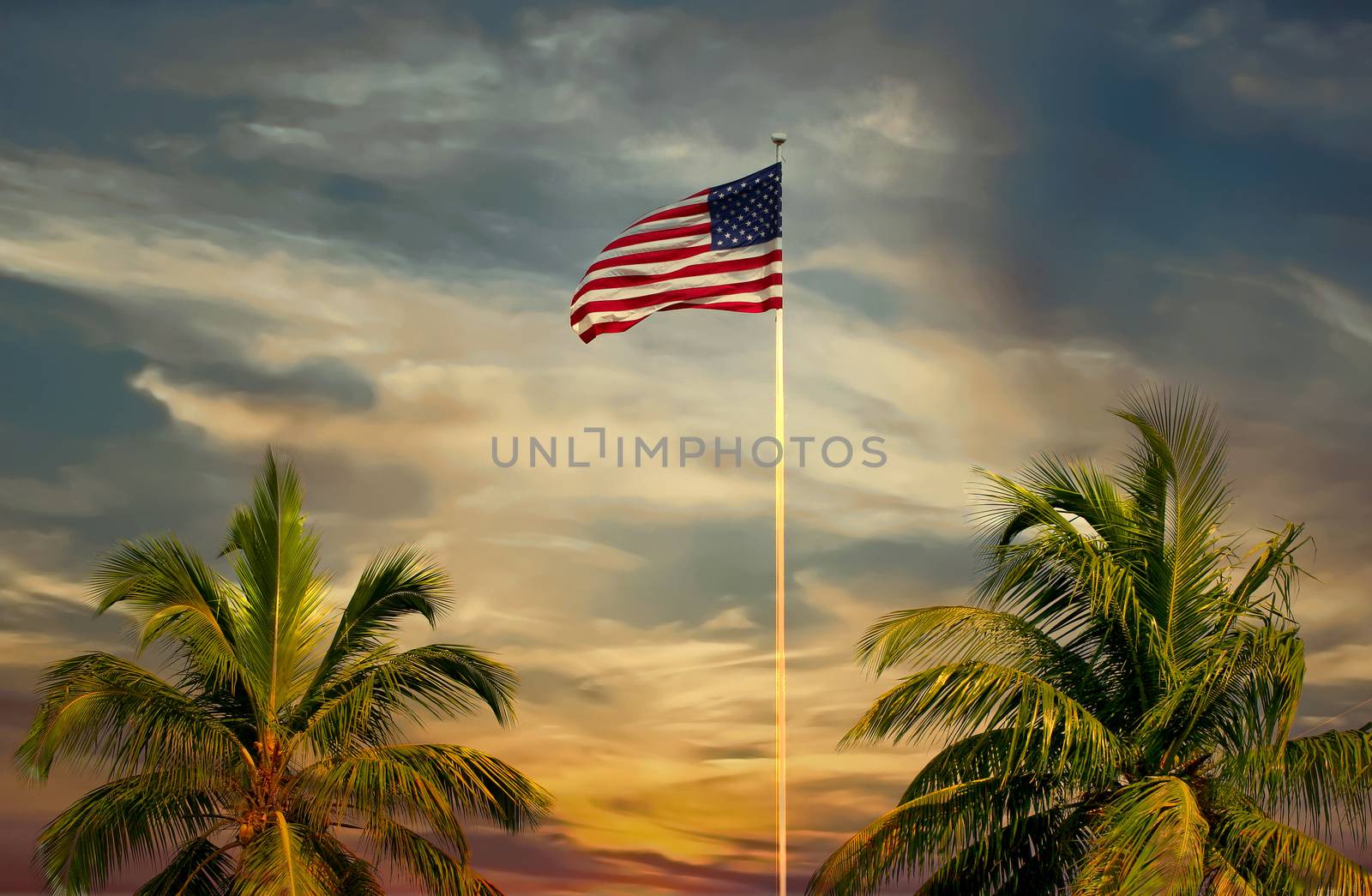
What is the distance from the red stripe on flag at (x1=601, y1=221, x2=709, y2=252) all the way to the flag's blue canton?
0.15 metres

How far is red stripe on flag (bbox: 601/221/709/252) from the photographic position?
20.3 m

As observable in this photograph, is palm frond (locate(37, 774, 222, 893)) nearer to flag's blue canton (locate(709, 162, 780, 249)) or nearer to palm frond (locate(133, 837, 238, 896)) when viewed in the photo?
palm frond (locate(133, 837, 238, 896))

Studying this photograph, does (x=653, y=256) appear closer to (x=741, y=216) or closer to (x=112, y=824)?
(x=741, y=216)

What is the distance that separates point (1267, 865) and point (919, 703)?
4190 millimetres

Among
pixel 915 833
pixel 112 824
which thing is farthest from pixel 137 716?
pixel 915 833

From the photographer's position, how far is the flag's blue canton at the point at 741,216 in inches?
797

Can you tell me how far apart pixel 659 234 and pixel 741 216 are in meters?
1.11

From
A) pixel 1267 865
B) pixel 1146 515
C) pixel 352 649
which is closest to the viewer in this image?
pixel 1267 865

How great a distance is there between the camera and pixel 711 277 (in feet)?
66.5

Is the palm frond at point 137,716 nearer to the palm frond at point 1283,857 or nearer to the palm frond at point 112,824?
the palm frond at point 112,824

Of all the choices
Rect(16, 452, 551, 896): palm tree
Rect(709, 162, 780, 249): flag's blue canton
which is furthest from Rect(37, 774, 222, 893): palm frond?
Rect(709, 162, 780, 249): flag's blue canton

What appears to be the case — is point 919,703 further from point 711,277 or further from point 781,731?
point 711,277

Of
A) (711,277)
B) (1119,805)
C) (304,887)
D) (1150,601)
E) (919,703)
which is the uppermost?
(711,277)

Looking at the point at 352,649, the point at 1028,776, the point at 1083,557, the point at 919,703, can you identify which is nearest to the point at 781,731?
the point at 919,703
